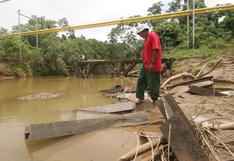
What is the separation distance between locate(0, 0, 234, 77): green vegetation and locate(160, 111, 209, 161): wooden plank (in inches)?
711

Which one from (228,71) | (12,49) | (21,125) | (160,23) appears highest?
(160,23)

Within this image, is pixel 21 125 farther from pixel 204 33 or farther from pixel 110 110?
pixel 204 33

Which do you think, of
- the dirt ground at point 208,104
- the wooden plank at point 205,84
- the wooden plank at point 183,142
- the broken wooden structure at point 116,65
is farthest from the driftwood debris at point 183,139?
the broken wooden structure at point 116,65

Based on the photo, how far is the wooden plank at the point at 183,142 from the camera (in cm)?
246

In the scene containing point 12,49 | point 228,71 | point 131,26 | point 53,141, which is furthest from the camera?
point 131,26

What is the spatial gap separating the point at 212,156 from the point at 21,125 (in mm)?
3740

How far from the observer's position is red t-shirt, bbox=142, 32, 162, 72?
5441 millimetres

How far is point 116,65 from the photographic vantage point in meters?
19.9

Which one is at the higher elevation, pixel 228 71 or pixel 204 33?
pixel 204 33

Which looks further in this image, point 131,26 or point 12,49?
point 131,26

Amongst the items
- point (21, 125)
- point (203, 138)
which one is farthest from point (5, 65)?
point (203, 138)

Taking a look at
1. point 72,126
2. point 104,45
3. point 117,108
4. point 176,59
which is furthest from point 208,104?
point 104,45

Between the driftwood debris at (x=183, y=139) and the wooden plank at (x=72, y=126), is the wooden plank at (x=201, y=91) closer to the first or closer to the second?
the wooden plank at (x=72, y=126)

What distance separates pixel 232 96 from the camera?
6637 millimetres
